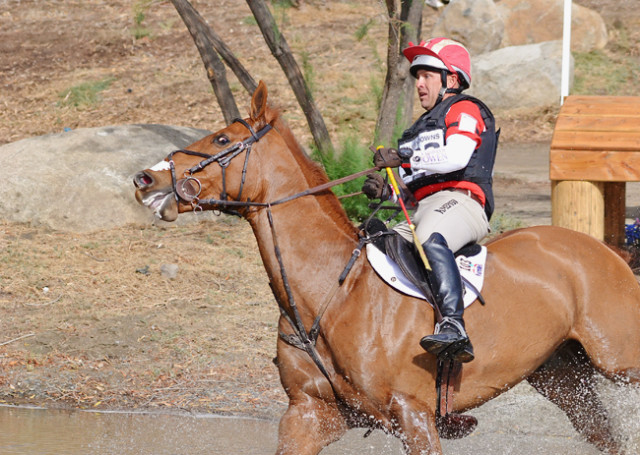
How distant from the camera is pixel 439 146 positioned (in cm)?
472

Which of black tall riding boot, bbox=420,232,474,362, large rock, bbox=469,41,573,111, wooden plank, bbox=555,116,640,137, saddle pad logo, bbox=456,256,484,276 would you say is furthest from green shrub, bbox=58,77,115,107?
black tall riding boot, bbox=420,232,474,362

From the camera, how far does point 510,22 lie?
20.4m

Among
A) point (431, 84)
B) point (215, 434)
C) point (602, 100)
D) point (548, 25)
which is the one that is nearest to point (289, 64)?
point (602, 100)

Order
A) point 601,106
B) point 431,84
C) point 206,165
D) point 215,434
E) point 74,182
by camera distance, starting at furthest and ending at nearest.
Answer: point 74,182
point 601,106
point 215,434
point 431,84
point 206,165

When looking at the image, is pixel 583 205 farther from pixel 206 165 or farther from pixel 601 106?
pixel 206 165

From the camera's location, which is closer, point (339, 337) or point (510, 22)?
point (339, 337)

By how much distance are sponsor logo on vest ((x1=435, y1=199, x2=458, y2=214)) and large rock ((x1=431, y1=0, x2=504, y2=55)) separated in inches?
605

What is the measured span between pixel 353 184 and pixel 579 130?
3470mm

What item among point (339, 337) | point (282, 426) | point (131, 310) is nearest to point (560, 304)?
point (339, 337)

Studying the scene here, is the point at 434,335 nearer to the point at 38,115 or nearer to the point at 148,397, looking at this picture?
the point at 148,397

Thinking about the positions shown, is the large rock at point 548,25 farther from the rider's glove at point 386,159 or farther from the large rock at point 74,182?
the rider's glove at point 386,159

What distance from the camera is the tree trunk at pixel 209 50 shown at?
11766 millimetres

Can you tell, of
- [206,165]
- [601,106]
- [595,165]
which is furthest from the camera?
[601,106]

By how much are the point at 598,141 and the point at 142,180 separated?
482 centimetres
